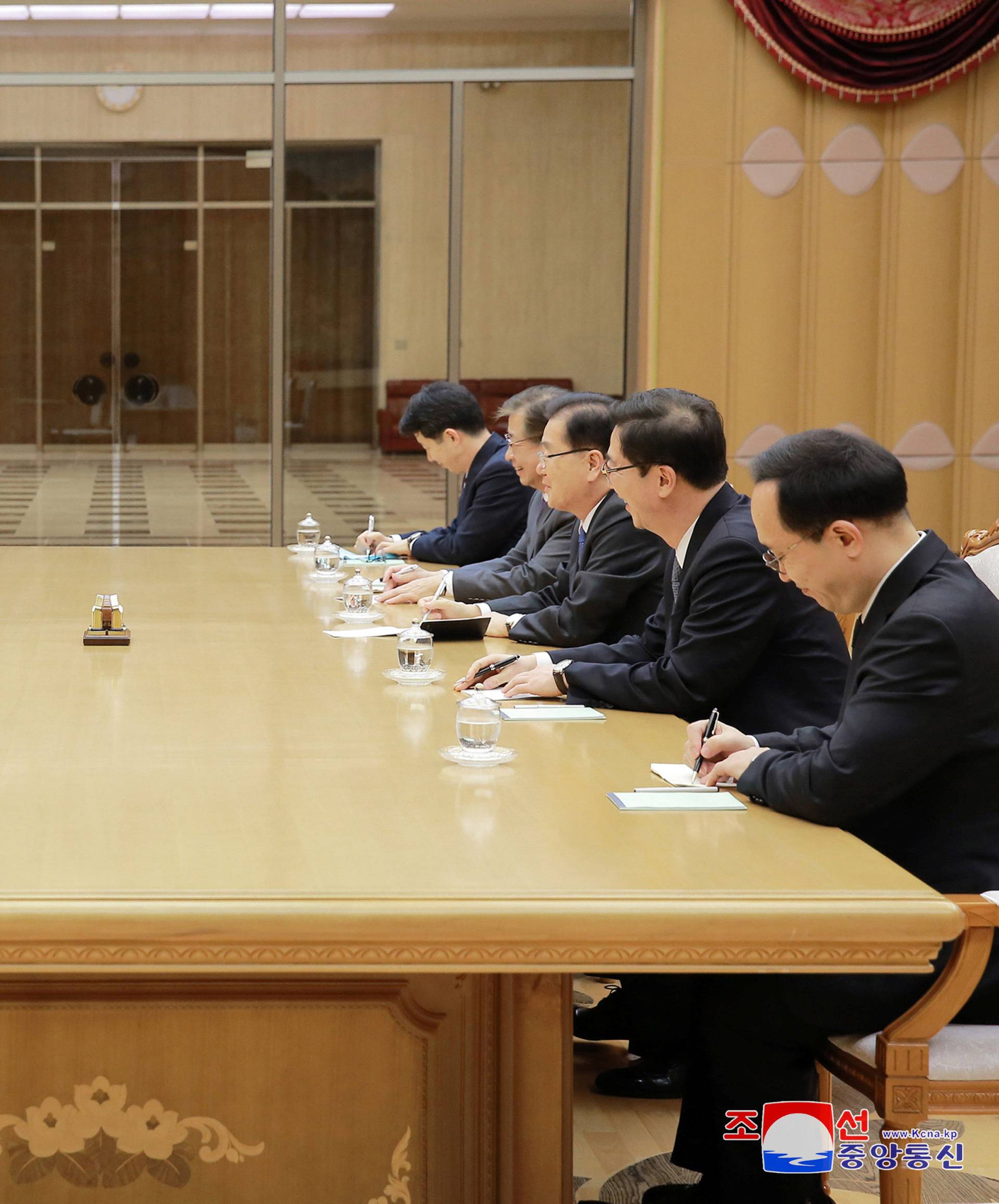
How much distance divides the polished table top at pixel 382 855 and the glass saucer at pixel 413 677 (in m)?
Result: 0.17

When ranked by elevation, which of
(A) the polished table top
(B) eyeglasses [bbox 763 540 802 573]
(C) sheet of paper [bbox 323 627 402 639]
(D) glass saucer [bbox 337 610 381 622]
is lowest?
(A) the polished table top

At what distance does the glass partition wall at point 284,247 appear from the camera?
7.32m

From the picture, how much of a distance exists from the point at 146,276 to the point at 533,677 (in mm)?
5652

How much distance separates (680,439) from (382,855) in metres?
1.28

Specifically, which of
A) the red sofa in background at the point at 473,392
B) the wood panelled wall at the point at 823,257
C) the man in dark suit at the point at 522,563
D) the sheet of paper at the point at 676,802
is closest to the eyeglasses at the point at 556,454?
the man in dark suit at the point at 522,563

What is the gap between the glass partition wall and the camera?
24.0 feet

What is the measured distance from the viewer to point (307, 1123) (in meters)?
1.86

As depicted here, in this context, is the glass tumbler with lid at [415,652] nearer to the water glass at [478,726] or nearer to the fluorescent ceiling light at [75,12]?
the water glass at [478,726]

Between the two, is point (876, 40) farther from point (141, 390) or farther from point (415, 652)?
point (415, 652)

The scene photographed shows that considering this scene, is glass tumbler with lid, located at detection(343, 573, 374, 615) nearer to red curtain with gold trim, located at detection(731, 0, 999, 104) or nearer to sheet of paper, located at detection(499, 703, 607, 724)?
sheet of paper, located at detection(499, 703, 607, 724)

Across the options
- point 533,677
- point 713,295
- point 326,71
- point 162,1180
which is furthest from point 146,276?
point 162,1180

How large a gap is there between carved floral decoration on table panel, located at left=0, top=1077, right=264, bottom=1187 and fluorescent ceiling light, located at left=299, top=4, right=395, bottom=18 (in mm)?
6500

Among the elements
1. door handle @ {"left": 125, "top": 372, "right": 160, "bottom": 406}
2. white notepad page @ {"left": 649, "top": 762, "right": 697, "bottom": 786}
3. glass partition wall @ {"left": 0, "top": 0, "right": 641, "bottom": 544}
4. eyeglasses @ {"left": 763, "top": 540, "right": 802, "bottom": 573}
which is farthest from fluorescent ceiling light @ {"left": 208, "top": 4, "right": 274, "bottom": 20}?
white notepad page @ {"left": 649, "top": 762, "right": 697, "bottom": 786}

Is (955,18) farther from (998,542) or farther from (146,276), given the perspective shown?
(998,542)
